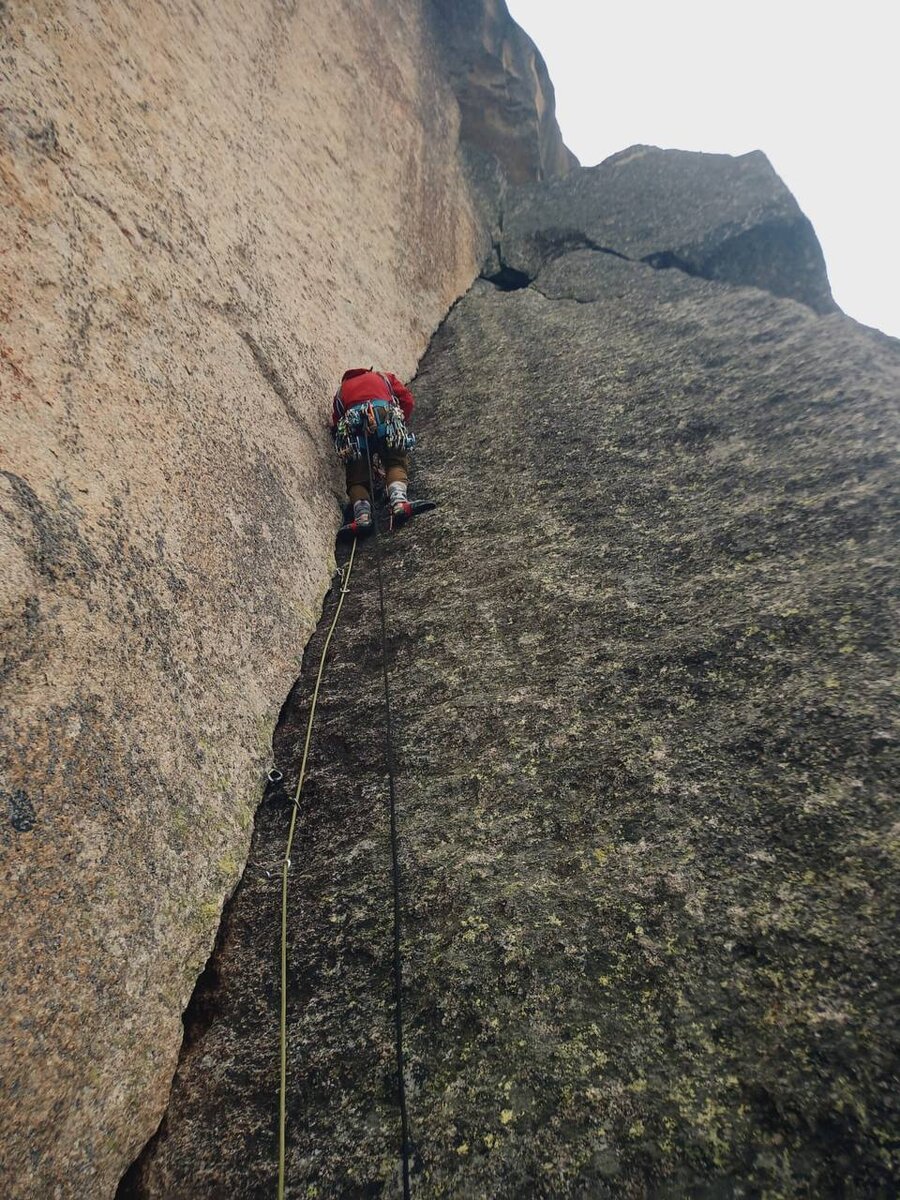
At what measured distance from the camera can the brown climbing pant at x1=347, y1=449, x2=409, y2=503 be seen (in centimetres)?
560

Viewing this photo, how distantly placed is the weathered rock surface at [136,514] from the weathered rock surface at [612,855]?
32 cm

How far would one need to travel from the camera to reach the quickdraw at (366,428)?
5.46 metres

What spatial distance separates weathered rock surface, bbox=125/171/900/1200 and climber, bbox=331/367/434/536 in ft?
1.58

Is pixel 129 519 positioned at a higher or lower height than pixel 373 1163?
higher

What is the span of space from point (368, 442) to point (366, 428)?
11cm

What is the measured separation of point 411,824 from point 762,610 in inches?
77.9

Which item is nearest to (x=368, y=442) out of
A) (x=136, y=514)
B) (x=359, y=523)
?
(x=359, y=523)

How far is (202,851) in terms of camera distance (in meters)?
2.92

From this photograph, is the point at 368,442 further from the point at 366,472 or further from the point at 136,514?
the point at 136,514

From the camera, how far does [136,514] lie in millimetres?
3330

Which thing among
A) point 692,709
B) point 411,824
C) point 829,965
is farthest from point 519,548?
point 829,965

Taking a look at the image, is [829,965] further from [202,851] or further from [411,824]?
[202,851]

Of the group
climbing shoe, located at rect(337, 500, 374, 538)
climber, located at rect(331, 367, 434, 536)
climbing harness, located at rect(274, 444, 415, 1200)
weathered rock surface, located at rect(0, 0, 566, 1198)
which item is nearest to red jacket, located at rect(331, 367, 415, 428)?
climber, located at rect(331, 367, 434, 536)

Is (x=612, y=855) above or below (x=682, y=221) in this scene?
below
